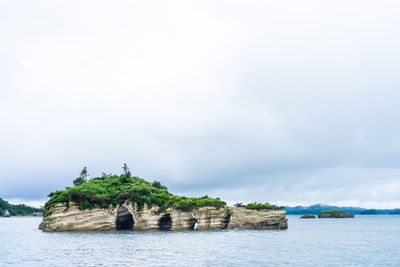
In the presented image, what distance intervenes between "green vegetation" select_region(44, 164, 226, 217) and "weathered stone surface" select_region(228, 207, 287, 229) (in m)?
4.75

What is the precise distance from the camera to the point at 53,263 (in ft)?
132

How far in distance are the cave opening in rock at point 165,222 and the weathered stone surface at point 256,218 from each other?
16554 mm

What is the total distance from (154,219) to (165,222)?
6.12m

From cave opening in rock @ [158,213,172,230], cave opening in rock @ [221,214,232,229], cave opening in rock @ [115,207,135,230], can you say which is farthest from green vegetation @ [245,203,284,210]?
cave opening in rock @ [115,207,135,230]

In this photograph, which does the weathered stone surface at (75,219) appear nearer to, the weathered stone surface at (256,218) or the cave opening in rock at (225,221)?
the cave opening in rock at (225,221)

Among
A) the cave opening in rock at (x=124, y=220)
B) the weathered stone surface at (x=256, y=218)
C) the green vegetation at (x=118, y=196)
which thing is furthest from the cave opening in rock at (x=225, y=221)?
the cave opening in rock at (x=124, y=220)

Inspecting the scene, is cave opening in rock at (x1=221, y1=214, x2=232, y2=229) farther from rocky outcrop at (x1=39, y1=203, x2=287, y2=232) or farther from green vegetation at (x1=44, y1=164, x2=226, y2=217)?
green vegetation at (x1=44, y1=164, x2=226, y2=217)

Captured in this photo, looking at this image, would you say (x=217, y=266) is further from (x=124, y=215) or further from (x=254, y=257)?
(x=124, y=215)

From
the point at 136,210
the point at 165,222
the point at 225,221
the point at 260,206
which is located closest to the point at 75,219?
the point at 136,210

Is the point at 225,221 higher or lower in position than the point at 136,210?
lower

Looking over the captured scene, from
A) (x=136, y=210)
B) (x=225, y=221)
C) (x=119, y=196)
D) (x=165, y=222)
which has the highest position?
(x=119, y=196)

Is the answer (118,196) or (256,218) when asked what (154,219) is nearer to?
(118,196)

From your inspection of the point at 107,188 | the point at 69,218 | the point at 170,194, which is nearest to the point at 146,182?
the point at 170,194

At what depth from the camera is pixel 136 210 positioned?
87.4 metres
